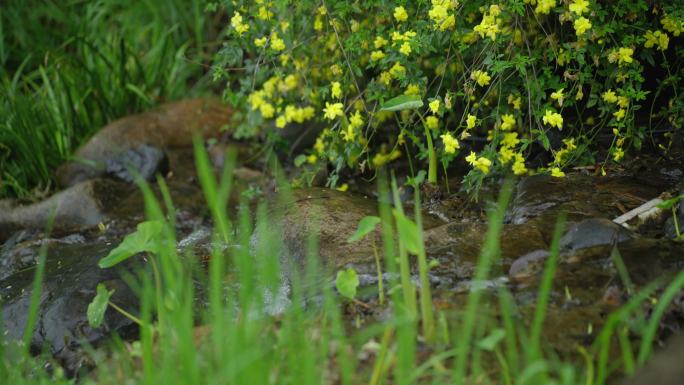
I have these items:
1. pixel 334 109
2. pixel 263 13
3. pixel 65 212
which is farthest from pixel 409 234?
pixel 65 212

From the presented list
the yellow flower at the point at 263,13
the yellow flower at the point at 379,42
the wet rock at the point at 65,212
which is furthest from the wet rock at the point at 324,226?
the wet rock at the point at 65,212

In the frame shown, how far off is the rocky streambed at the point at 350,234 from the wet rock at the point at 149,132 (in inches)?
0.5

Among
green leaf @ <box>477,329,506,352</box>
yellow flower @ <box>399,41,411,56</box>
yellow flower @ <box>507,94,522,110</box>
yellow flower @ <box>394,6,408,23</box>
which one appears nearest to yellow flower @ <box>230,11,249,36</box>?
yellow flower @ <box>394,6,408,23</box>

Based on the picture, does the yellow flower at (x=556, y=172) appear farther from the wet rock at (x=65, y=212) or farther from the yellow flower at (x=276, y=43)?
the wet rock at (x=65, y=212)

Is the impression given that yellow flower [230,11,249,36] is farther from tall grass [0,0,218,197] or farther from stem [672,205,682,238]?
stem [672,205,682,238]

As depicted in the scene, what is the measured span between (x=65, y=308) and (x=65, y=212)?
1.42m

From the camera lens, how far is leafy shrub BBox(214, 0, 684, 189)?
294 centimetres

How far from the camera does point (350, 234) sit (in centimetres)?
292

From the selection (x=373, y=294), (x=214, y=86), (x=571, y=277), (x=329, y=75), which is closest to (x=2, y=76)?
(x=214, y=86)

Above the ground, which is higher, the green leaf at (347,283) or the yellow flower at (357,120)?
the yellow flower at (357,120)

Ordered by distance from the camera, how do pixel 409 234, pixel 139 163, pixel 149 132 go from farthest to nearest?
pixel 149 132
pixel 139 163
pixel 409 234

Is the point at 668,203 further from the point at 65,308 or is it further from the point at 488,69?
the point at 65,308

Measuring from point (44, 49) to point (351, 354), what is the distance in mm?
3797

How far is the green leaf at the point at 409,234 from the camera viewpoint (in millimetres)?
1984
